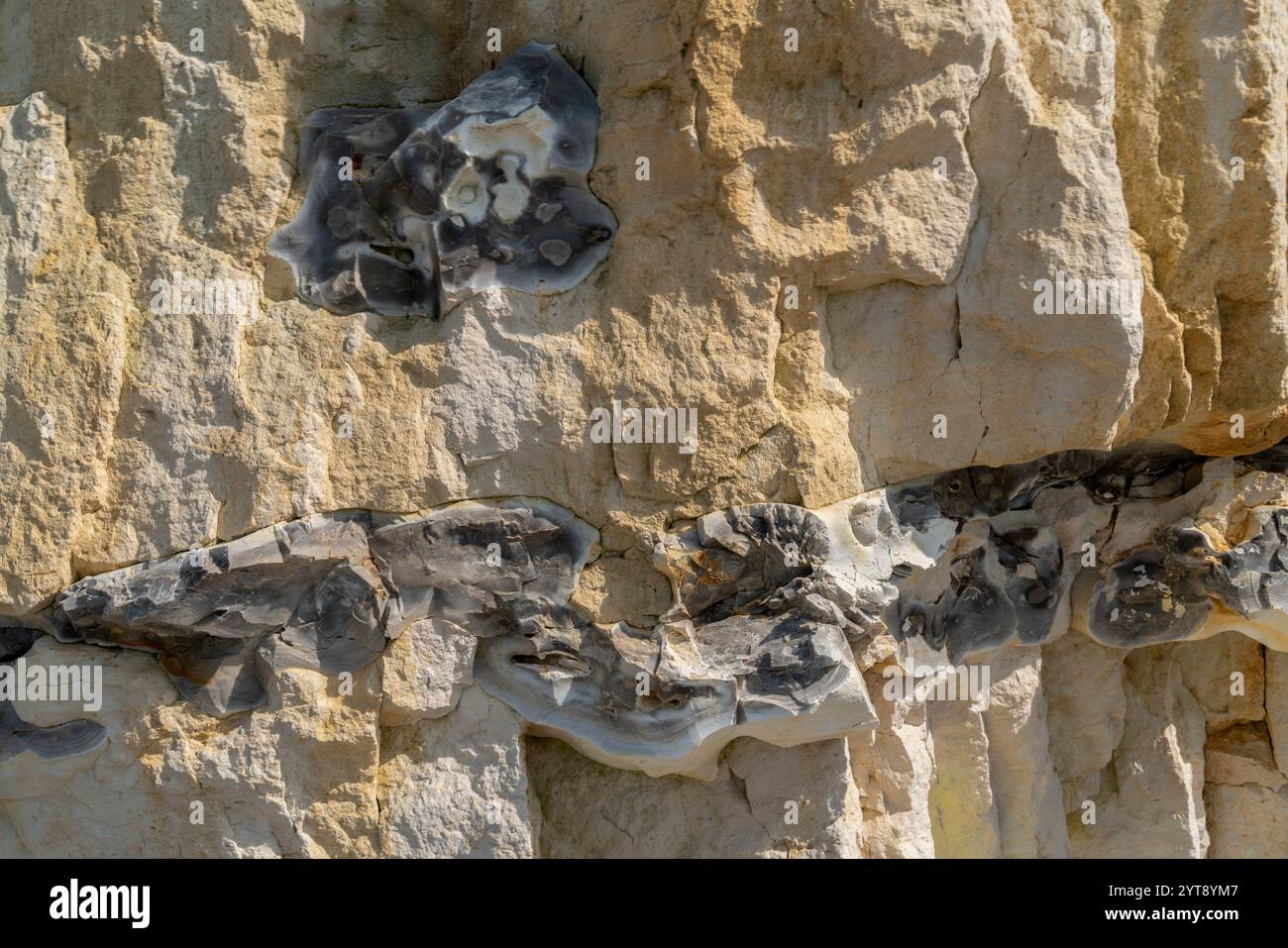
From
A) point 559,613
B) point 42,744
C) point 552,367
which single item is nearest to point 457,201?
point 552,367

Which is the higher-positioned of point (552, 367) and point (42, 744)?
point (552, 367)

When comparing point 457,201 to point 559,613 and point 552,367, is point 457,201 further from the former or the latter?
point 559,613

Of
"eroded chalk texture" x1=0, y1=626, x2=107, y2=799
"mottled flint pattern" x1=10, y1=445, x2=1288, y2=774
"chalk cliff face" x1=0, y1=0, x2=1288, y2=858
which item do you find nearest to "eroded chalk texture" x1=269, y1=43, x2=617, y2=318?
"chalk cliff face" x1=0, y1=0, x2=1288, y2=858

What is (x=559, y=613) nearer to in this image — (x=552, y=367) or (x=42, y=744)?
(x=552, y=367)

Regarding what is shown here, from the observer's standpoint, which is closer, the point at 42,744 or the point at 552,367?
the point at 42,744

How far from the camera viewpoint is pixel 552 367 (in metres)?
3.40

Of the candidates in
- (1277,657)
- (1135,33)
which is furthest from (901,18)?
(1277,657)

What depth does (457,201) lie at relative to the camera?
3.39 metres

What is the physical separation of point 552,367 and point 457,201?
0.51 m

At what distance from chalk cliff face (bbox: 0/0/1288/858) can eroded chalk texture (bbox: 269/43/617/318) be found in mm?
11

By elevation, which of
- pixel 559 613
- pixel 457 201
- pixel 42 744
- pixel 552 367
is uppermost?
pixel 457 201

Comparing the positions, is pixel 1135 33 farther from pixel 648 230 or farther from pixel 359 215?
pixel 359 215

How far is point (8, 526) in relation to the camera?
3268 millimetres

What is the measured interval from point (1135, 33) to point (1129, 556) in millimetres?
1528
